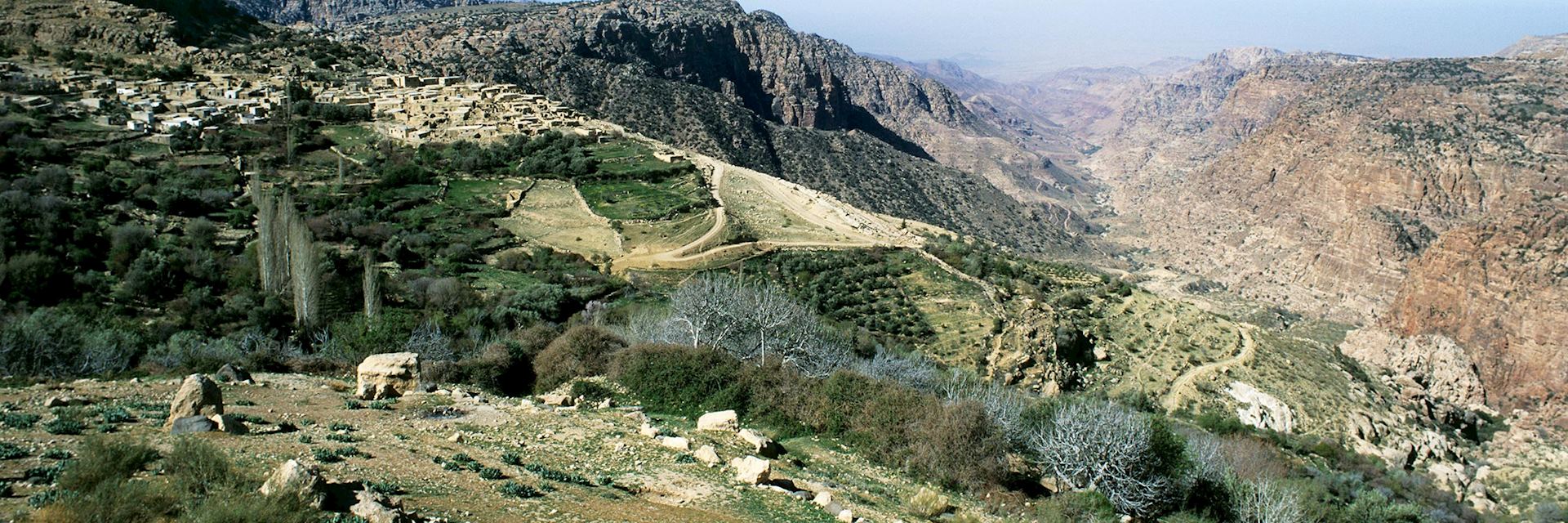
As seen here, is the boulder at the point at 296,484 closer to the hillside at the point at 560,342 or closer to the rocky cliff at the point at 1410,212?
the hillside at the point at 560,342

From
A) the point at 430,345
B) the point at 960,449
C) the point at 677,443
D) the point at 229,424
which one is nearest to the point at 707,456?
the point at 677,443

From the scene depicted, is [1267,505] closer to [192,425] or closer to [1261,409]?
[1261,409]

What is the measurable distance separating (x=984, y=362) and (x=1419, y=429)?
18.5m

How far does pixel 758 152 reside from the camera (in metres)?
91.7

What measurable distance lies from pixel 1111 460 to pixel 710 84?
363 feet

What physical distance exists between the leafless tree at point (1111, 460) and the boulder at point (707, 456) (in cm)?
570

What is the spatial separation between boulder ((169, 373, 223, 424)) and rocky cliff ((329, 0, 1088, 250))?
62708 millimetres

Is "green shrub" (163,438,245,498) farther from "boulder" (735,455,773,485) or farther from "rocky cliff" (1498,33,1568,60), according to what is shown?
"rocky cliff" (1498,33,1568,60)

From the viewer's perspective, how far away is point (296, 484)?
289 inches

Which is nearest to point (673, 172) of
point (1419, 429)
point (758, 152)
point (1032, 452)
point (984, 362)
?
point (984, 362)

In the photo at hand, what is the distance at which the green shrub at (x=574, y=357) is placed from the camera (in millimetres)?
17781

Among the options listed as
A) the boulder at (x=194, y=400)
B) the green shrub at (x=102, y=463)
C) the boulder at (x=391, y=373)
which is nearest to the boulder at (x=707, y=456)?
the boulder at (x=391, y=373)

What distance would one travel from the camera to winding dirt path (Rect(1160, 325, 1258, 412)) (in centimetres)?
2760

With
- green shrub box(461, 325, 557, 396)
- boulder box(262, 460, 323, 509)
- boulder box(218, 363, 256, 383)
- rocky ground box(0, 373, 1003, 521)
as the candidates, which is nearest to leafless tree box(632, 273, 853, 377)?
green shrub box(461, 325, 557, 396)
